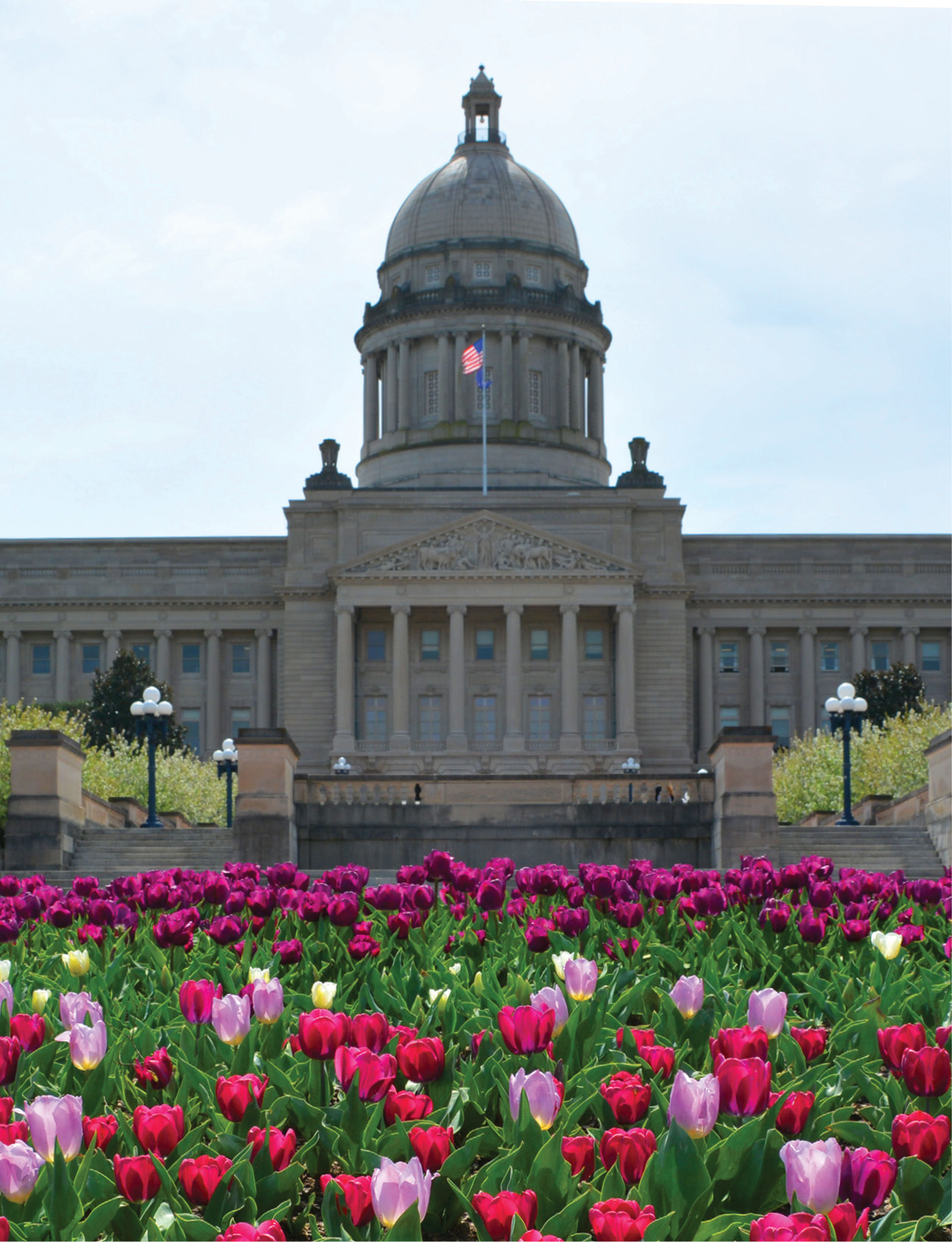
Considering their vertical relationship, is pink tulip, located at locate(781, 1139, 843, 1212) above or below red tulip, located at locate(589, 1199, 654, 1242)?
above

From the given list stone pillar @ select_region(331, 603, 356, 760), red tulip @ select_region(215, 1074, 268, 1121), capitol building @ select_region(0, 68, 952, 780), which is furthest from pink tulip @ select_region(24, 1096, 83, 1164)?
stone pillar @ select_region(331, 603, 356, 760)

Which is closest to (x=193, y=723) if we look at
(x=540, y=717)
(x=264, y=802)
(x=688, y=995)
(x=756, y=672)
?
(x=540, y=717)

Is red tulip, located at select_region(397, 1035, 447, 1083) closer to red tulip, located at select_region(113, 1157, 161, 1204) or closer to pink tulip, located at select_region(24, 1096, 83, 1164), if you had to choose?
red tulip, located at select_region(113, 1157, 161, 1204)

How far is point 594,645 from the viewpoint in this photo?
9669cm

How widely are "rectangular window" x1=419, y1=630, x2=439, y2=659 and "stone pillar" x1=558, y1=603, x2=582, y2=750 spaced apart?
23.1 feet

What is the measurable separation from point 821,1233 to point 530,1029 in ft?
8.24

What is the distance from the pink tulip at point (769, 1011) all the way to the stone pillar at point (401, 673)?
8562 centimetres

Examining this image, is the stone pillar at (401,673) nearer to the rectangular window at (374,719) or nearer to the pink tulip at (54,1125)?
the rectangular window at (374,719)

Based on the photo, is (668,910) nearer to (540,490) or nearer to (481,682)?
(481,682)

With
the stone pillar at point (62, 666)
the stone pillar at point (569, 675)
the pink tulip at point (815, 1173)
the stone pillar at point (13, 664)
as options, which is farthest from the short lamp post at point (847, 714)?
the stone pillar at point (13, 664)

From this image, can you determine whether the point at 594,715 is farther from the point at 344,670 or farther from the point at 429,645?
the point at 344,670

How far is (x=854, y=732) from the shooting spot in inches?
2749

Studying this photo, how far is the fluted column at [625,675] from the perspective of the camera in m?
93.6

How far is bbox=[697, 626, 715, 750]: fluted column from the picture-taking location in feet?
328
